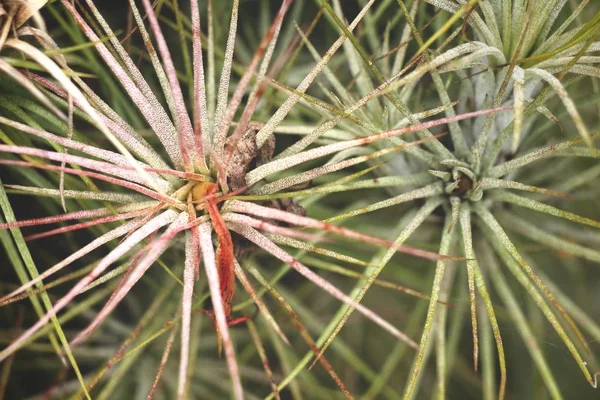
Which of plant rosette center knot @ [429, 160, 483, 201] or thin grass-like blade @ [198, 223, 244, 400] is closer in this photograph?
thin grass-like blade @ [198, 223, 244, 400]

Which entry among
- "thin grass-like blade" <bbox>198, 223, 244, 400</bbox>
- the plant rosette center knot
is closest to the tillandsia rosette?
the plant rosette center knot

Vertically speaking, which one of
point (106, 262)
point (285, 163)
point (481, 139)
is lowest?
point (106, 262)

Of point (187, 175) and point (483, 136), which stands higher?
point (483, 136)

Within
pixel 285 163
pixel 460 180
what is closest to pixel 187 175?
pixel 285 163

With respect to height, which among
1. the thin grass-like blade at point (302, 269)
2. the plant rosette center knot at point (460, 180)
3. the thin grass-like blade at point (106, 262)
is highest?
the plant rosette center knot at point (460, 180)

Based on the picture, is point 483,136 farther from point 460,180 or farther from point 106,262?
point 106,262

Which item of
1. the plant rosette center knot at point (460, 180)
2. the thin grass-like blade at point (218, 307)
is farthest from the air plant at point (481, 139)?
the thin grass-like blade at point (218, 307)

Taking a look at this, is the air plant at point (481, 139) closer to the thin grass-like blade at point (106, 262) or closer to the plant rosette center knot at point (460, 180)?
the plant rosette center knot at point (460, 180)

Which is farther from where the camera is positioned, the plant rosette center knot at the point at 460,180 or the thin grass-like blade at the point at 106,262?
the plant rosette center knot at the point at 460,180

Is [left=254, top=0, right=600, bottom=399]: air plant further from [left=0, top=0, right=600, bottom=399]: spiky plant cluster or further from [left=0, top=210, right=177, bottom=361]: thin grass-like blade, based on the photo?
[left=0, top=210, right=177, bottom=361]: thin grass-like blade
